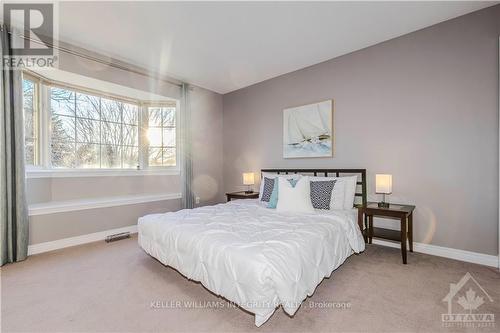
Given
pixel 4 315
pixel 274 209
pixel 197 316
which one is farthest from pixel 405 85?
pixel 4 315

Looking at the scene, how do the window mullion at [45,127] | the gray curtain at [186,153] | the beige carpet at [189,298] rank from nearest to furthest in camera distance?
the beige carpet at [189,298]
the window mullion at [45,127]
the gray curtain at [186,153]

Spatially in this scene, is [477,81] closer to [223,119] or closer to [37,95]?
[223,119]

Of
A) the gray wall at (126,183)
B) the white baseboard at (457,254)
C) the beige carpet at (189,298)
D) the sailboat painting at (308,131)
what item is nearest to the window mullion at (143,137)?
the gray wall at (126,183)

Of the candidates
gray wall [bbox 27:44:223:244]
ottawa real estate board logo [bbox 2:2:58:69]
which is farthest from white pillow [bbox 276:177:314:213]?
ottawa real estate board logo [bbox 2:2:58:69]

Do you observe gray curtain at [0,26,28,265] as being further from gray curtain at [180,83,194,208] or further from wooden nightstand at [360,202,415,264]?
wooden nightstand at [360,202,415,264]

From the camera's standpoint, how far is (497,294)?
1893 millimetres

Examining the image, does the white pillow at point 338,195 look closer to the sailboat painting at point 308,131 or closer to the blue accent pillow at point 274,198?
the blue accent pillow at point 274,198

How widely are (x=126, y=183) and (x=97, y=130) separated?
1006 mm

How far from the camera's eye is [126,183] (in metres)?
4.08

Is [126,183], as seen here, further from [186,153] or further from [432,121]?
[432,121]

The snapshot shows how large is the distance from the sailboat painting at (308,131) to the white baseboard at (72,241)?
298 cm

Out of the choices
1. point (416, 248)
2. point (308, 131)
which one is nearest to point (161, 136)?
point (308, 131)

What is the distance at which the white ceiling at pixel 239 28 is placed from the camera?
238 centimetres

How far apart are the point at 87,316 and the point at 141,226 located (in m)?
1.00
